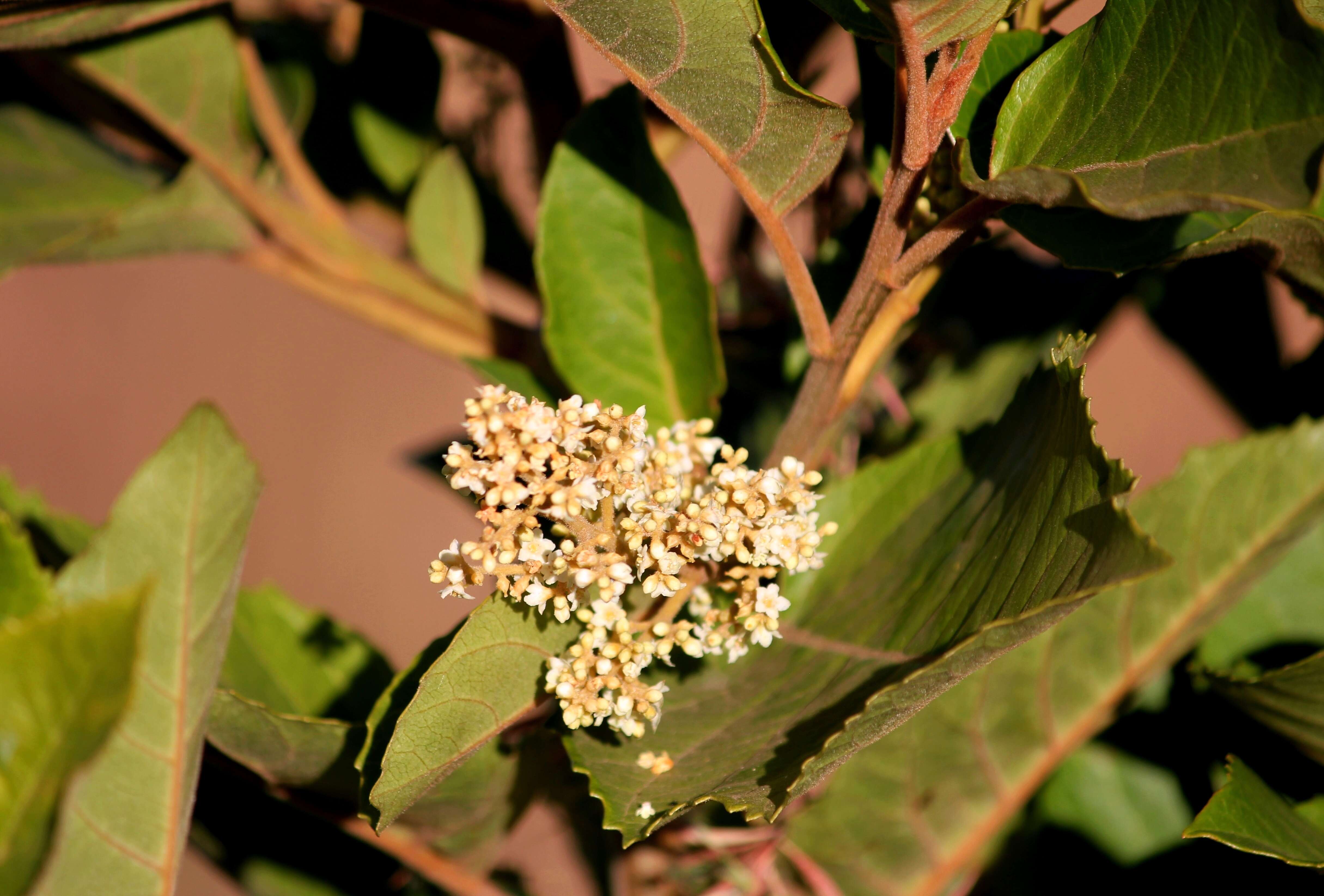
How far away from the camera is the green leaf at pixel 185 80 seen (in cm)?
91

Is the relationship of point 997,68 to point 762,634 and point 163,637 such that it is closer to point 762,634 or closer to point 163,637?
point 762,634

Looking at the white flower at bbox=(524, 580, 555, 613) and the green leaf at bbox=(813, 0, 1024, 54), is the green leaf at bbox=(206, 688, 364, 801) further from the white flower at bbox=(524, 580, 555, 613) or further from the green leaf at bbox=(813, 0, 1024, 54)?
the green leaf at bbox=(813, 0, 1024, 54)

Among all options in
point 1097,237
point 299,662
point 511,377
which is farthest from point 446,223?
point 1097,237

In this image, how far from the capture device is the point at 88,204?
3.35 ft

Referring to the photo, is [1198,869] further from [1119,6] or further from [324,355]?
[324,355]

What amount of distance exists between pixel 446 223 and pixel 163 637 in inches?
21.5

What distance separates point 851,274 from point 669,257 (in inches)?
5.5

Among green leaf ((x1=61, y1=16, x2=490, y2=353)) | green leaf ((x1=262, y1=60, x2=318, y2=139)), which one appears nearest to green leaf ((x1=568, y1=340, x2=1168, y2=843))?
green leaf ((x1=61, y1=16, x2=490, y2=353))

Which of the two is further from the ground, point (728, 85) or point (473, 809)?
point (728, 85)

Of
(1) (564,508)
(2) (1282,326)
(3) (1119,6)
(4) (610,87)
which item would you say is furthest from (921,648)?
(2) (1282,326)

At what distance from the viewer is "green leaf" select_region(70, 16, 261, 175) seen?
91 centimetres

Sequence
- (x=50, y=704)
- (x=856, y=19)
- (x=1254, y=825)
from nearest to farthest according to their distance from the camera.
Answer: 1. (x=50, y=704)
2. (x=856, y=19)
3. (x=1254, y=825)

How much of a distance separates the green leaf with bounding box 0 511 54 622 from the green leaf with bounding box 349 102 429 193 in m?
0.61

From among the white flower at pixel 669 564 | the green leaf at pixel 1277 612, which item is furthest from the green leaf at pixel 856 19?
the green leaf at pixel 1277 612
